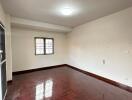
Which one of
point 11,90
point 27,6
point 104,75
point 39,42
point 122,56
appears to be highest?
point 27,6

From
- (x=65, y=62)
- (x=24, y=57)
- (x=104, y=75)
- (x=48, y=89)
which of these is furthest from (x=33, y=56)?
(x=104, y=75)

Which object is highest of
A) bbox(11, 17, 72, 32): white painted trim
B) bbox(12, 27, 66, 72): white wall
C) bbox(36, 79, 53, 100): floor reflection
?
bbox(11, 17, 72, 32): white painted trim

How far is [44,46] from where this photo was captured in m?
5.38

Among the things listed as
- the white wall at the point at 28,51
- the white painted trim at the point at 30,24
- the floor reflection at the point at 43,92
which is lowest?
the floor reflection at the point at 43,92

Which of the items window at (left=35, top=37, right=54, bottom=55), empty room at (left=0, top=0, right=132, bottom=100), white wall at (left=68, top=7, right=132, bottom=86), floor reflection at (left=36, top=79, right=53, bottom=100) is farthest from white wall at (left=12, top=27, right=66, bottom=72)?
floor reflection at (left=36, top=79, right=53, bottom=100)

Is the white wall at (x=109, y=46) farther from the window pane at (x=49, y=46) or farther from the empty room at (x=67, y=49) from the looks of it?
the window pane at (x=49, y=46)

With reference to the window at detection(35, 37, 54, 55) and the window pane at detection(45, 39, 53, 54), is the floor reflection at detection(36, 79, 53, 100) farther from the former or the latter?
the window pane at detection(45, 39, 53, 54)

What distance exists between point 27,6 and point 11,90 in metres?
2.66

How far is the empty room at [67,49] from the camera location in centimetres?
254

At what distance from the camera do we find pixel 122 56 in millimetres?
3018

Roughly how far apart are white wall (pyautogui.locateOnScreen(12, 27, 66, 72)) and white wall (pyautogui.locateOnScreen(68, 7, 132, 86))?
5.52 ft

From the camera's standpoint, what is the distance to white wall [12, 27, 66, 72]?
4418 millimetres

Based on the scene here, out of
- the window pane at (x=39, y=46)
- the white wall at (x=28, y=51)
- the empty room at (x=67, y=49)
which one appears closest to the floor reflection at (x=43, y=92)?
the empty room at (x=67, y=49)

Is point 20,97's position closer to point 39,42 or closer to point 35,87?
point 35,87
